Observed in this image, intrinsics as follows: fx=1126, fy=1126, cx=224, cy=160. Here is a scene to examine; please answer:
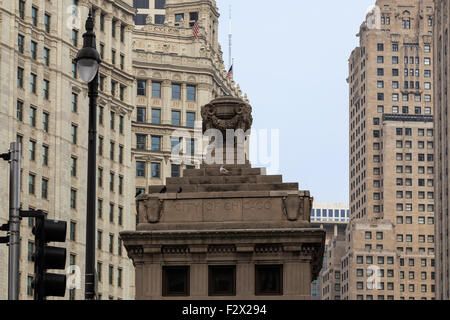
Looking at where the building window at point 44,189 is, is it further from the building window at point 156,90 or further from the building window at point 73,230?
the building window at point 156,90

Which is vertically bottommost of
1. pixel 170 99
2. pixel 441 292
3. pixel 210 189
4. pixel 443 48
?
pixel 441 292

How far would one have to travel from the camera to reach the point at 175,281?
2243 inches

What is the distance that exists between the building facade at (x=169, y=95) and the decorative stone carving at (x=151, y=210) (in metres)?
75.6

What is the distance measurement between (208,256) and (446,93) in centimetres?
13900

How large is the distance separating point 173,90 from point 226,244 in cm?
8761

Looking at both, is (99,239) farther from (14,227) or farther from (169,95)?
(14,227)

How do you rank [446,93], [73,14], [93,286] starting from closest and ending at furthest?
[93,286]
[73,14]
[446,93]

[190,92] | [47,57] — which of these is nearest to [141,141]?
[190,92]

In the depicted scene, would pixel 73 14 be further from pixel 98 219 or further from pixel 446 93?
pixel 446 93

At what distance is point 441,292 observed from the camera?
19775 centimetres

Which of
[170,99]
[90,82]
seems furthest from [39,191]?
[90,82]

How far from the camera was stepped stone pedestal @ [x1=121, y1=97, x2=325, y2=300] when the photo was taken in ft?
185

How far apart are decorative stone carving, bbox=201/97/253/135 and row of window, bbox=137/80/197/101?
7968 centimetres
